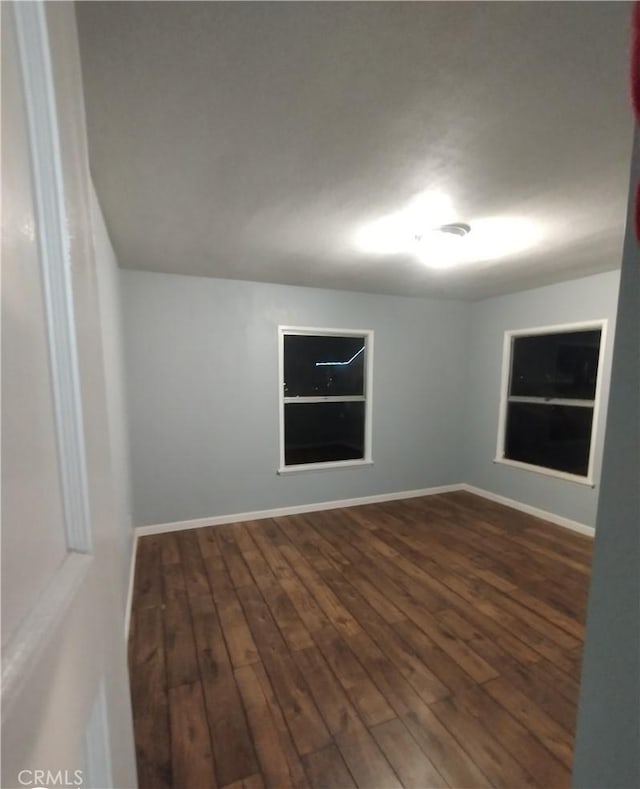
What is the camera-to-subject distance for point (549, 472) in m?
3.43

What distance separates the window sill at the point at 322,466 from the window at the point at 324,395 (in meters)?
0.01

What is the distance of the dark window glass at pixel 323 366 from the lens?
365cm

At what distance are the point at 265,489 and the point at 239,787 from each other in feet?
7.80

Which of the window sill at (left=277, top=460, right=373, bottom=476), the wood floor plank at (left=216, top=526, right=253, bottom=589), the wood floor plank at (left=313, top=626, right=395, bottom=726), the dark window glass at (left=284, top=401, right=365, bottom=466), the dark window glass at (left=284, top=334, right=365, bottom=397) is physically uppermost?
the dark window glass at (left=284, top=334, right=365, bottom=397)

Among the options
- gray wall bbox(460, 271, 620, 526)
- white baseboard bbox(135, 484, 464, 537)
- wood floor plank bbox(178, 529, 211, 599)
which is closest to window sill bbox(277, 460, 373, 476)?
white baseboard bbox(135, 484, 464, 537)

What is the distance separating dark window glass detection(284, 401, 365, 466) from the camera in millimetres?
3871

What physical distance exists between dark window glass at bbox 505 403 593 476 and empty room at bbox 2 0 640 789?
0.11 feet

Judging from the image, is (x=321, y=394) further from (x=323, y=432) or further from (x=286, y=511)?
(x=286, y=511)

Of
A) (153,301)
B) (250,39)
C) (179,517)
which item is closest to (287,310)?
(153,301)

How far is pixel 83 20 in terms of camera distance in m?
0.87

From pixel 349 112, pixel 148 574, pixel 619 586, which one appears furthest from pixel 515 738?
pixel 349 112

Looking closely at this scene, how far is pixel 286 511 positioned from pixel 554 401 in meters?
2.93

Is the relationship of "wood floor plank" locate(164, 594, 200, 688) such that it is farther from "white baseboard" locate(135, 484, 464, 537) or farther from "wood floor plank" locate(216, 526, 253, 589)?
"white baseboard" locate(135, 484, 464, 537)

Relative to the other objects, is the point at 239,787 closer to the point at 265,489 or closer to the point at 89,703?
the point at 89,703
